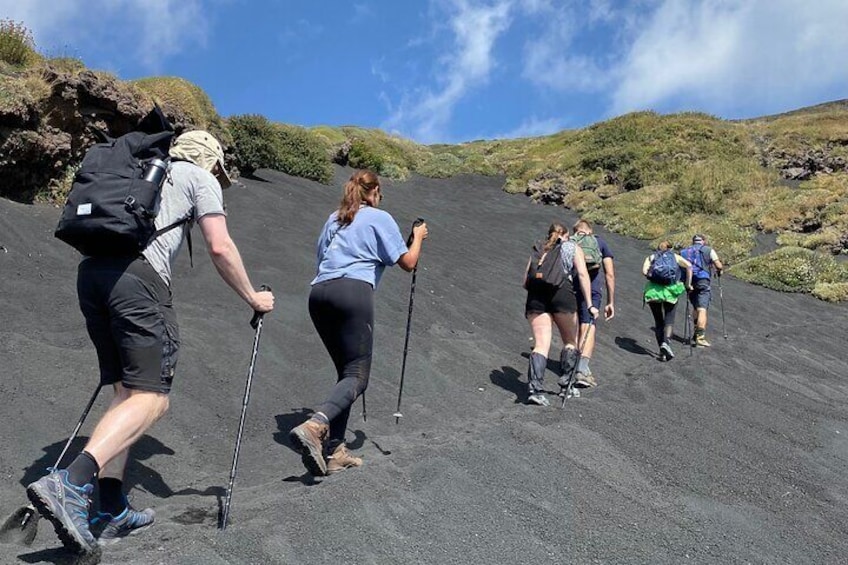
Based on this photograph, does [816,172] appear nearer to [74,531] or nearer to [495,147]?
[495,147]

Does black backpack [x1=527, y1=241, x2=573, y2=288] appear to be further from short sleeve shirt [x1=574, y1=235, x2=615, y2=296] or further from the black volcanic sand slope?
short sleeve shirt [x1=574, y1=235, x2=615, y2=296]

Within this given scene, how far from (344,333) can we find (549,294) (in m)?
3.22

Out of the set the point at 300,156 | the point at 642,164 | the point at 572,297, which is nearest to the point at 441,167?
the point at 642,164

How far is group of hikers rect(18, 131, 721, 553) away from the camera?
3.23 metres

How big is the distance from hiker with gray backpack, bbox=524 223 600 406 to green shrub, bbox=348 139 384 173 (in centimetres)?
2222

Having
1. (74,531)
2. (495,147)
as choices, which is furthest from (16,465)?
(495,147)

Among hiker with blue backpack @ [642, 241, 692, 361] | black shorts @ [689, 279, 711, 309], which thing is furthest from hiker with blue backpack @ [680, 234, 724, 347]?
hiker with blue backpack @ [642, 241, 692, 361]

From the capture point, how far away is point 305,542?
137 inches

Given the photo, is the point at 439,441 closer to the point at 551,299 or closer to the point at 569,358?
the point at 551,299

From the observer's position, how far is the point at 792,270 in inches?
727

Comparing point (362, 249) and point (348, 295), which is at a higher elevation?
point (362, 249)

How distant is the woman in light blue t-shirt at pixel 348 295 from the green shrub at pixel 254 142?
46.7 ft

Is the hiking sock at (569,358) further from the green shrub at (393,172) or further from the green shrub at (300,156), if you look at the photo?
the green shrub at (393,172)

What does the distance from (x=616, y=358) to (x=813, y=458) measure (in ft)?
13.4
